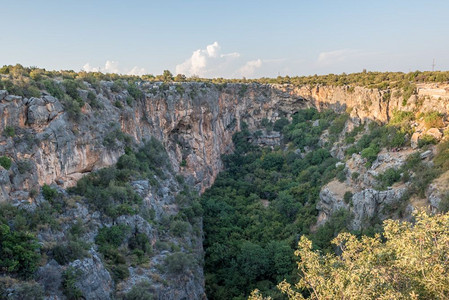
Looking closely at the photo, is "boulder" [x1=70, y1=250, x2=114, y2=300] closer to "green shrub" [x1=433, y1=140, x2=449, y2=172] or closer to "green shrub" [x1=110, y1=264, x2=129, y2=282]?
"green shrub" [x1=110, y1=264, x2=129, y2=282]

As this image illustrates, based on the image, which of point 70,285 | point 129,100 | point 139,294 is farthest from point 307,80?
point 70,285

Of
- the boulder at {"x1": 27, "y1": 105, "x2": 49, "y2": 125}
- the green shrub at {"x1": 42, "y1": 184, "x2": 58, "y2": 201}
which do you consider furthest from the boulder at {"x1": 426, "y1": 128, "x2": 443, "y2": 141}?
the boulder at {"x1": 27, "y1": 105, "x2": 49, "y2": 125}

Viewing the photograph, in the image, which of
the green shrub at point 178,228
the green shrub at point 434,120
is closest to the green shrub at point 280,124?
the green shrub at point 434,120

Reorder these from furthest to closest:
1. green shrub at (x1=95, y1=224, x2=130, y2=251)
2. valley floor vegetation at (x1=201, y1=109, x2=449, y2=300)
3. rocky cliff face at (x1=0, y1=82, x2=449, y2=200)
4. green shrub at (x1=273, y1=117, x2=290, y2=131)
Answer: green shrub at (x1=273, y1=117, x2=290, y2=131) < valley floor vegetation at (x1=201, y1=109, x2=449, y2=300) < green shrub at (x1=95, y1=224, x2=130, y2=251) < rocky cliff face at (x1=0, y1=82, x2=449, y2=200)

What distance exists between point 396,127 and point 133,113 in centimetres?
2717

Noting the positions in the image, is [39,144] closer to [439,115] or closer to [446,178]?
[446,178]

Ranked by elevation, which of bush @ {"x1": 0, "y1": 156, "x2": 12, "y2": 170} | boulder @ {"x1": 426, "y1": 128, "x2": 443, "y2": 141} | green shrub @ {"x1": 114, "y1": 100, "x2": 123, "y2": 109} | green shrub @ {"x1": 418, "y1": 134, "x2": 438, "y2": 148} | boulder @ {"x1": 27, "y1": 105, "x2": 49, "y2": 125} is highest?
green shrub @ {"x1": 114, "y1": 100, "x2": 123, "y2": 109}

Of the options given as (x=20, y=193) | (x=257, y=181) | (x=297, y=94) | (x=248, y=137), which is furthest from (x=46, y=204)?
(x=297, y=94)

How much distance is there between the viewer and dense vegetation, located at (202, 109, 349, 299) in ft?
84.7

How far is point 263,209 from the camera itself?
123 feet

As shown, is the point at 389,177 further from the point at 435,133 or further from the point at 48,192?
the point at 48,192

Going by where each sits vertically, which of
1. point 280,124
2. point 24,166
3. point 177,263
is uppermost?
point 24,166

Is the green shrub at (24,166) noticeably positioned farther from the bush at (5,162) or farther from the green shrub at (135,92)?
the green shrub at (135,92)

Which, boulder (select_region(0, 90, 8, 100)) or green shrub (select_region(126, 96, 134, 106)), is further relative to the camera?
green shrub (select_region(126, 96, 134, 106))
